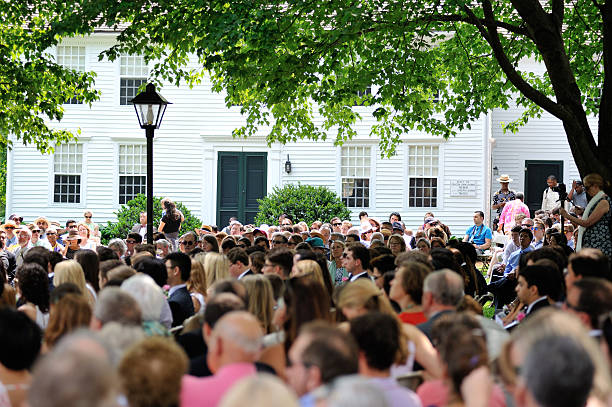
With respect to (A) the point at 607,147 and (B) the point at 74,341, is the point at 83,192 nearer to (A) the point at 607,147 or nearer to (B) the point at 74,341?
(A) the point at 607,147

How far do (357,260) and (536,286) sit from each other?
323 cm

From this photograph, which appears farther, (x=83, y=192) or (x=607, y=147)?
(x=83, y=192)

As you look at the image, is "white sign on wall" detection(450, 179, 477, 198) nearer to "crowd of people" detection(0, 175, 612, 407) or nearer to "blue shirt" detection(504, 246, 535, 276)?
"blue shirt" detection(504, 246, 535, 276)

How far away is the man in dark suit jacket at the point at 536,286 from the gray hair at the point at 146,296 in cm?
374

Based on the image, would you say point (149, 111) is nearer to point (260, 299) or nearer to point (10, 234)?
point (10, 234)

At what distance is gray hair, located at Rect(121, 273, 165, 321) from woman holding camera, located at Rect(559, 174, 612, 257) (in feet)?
21.8

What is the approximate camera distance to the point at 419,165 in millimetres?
29953

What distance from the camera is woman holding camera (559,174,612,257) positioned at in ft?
36.8

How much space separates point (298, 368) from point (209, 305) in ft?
6.42

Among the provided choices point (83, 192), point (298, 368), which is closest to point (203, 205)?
point (83, 192)

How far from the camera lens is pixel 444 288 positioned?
6.98m

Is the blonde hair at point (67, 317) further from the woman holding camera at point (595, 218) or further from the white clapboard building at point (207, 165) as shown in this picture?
the white clapboard building at point (207, 165)

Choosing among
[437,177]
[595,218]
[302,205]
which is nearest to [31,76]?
[595,218]

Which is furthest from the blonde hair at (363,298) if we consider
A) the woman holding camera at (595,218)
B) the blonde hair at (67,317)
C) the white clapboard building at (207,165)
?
the white clapboard building at (207,165)
